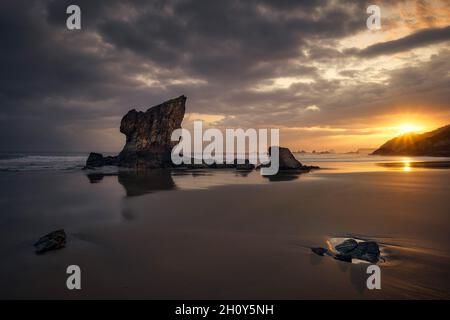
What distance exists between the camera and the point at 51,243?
7688 mm

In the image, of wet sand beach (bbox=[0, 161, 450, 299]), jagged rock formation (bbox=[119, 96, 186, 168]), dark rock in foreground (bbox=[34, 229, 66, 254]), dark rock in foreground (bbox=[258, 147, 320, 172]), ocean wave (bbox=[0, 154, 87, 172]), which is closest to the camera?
wet sand beach (bbox=[0, 161, 450, 299])

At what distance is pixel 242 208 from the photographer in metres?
13.4

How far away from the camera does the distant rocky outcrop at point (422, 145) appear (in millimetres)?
107356

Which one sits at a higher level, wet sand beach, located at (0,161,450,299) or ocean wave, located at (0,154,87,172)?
ocean wave, located at (0,154,87,172)

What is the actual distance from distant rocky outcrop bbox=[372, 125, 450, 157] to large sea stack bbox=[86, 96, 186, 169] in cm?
10543

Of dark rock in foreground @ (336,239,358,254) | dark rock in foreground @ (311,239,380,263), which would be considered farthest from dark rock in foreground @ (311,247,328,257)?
dark rock in foreground @ (336,239,358,254)

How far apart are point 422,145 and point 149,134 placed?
134 meters

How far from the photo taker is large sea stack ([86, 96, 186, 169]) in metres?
53.3

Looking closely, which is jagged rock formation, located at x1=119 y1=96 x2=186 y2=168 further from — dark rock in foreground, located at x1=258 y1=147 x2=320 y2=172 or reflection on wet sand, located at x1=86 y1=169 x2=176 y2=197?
dark rock in foreground, located at x1=258 y1=147 x2=320 y2=172

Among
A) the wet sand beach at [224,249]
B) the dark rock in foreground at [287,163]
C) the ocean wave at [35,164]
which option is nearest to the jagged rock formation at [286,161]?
the dark rock in foreground at [287,163]

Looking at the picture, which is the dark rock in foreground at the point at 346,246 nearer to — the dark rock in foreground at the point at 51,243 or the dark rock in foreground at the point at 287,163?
the dark rock in foreground at the point at 51,243

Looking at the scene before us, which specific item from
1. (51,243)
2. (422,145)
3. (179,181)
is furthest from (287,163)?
(422,145)

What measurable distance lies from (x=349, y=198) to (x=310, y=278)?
11668mm
